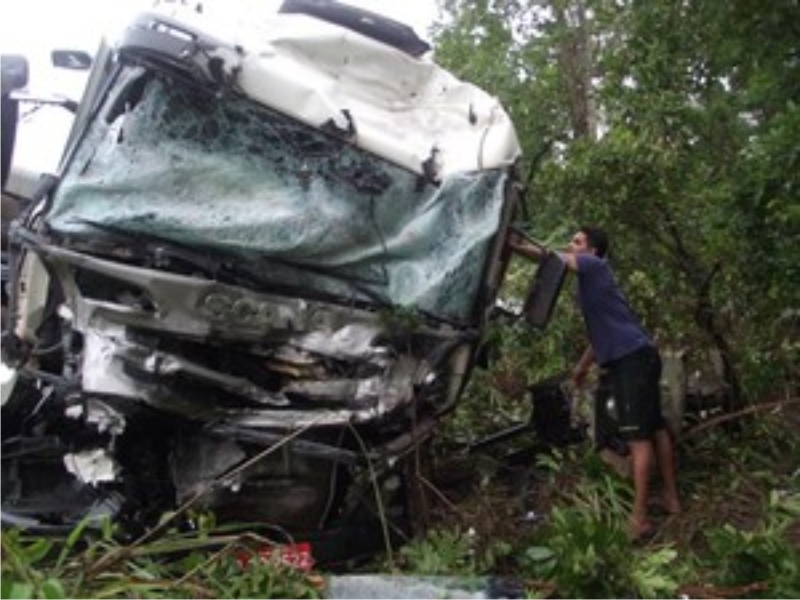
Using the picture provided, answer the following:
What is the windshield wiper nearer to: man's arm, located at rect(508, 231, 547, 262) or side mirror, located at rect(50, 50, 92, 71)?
man's arm, located at rect(508, 231, 547, 262)

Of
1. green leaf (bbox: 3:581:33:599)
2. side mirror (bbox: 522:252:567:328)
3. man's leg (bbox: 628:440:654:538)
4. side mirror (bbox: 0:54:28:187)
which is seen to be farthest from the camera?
man's leg (bbox: 628:440:654:538)

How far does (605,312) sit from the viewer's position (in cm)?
520

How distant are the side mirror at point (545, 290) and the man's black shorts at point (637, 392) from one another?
0.66 metres

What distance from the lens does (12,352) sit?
4613 mm

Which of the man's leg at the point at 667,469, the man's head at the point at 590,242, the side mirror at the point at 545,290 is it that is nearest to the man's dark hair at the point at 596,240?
the man's head at the point at 590,242

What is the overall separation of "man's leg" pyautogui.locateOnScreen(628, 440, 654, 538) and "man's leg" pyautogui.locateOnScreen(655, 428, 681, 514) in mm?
113

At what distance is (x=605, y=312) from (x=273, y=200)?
175cm

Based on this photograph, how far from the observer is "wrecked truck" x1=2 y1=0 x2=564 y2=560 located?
4.21m

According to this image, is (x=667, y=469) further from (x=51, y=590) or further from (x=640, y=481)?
(x=51, y=590)

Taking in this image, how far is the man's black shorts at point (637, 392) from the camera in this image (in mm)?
5129

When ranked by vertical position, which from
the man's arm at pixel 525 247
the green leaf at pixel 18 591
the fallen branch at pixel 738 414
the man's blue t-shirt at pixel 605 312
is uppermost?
the man's arm at pixel 525 247

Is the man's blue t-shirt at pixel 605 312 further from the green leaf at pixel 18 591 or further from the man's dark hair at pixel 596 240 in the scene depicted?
the green leaf at pixel 18 591

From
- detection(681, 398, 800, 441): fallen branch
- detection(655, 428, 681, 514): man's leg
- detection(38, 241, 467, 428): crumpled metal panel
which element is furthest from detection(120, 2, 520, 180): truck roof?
detection(681, 398, 800, 441): fallen branch

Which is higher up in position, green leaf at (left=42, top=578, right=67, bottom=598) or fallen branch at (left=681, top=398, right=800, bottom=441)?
fallen branch at (left=681, top=398, right=800, bottom=441)
